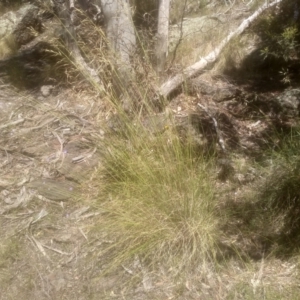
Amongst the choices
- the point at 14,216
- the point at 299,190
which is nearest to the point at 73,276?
the point at 14,216

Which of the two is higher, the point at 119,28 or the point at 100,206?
the point at 119,28

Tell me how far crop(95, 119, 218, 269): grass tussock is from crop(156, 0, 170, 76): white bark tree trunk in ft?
5.92

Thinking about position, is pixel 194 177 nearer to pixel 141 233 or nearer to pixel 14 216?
pixel 141 233

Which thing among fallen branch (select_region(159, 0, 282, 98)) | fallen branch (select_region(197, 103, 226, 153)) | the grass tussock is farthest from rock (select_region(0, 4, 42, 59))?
the grass tussock

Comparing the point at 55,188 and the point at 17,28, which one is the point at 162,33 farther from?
the point at 17,28

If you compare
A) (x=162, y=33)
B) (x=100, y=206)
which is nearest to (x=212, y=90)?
(x=162, y=33)

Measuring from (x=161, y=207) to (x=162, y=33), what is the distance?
2.34 m

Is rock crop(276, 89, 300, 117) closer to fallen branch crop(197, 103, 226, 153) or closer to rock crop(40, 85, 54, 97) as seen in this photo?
fallen branch crop(197, 103, 226, 153)

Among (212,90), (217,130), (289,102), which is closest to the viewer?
(217,130)

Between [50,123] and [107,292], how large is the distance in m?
2.20

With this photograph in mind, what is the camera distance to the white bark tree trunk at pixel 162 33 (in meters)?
4.78

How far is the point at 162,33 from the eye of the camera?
4812mm

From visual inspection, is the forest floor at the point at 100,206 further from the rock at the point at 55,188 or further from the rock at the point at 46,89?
the rock at the point at 46,89

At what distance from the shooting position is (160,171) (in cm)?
307
